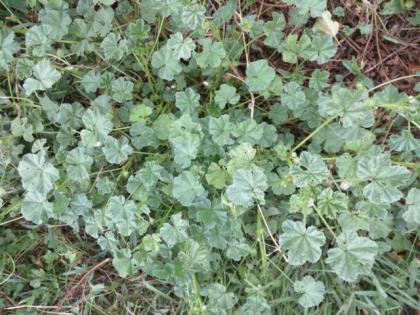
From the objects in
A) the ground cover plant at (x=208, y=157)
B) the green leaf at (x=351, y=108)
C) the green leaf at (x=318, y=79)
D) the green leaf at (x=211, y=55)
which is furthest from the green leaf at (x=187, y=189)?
the green leaf at (x=318, y=79)

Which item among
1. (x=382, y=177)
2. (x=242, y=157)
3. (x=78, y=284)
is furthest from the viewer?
(x=78, y=284)

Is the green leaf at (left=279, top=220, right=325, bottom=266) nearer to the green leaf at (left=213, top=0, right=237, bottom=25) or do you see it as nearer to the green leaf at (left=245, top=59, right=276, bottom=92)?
the green leaf at (left=245, top=59, right=276, bottom=92)

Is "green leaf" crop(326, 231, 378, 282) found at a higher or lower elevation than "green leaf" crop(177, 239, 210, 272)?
higher

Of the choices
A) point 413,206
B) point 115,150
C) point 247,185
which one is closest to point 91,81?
point 115,150

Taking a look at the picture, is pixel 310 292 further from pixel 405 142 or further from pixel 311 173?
pixel 405 142

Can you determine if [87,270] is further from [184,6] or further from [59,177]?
[184,6]

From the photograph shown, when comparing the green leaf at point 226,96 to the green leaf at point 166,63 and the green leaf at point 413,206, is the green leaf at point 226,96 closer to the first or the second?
the green leaf at point 166,63

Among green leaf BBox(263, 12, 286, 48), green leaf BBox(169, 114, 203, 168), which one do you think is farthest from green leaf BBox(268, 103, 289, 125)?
green leaf BBox(169, 114, 203, 168)
